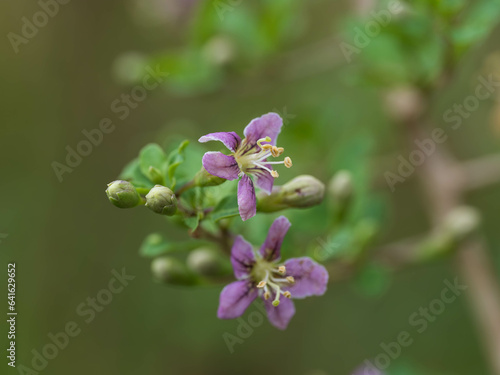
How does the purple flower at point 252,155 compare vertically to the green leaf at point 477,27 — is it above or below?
below

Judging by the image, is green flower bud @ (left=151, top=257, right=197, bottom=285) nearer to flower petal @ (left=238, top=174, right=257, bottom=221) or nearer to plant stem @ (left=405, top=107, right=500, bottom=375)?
flower petal @ (left=238, top=174, right=257, bottom=221)

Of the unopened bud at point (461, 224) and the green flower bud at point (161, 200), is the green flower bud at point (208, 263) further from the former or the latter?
the unopened bud at point (461, 224)

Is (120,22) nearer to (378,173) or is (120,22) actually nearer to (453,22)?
(378,173)

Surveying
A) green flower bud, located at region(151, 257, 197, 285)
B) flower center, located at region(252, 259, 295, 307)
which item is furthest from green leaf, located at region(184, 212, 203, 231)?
green flower bud, located at region(151, 257, 197, 285)

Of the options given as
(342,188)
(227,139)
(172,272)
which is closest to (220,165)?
(227,139)

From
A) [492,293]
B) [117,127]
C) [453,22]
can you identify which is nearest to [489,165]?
[492,293]

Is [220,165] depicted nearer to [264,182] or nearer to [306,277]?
[264,182]

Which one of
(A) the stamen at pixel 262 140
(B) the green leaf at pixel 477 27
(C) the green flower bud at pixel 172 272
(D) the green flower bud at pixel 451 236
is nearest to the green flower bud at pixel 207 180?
(A) the stamen at pixel 262 140
